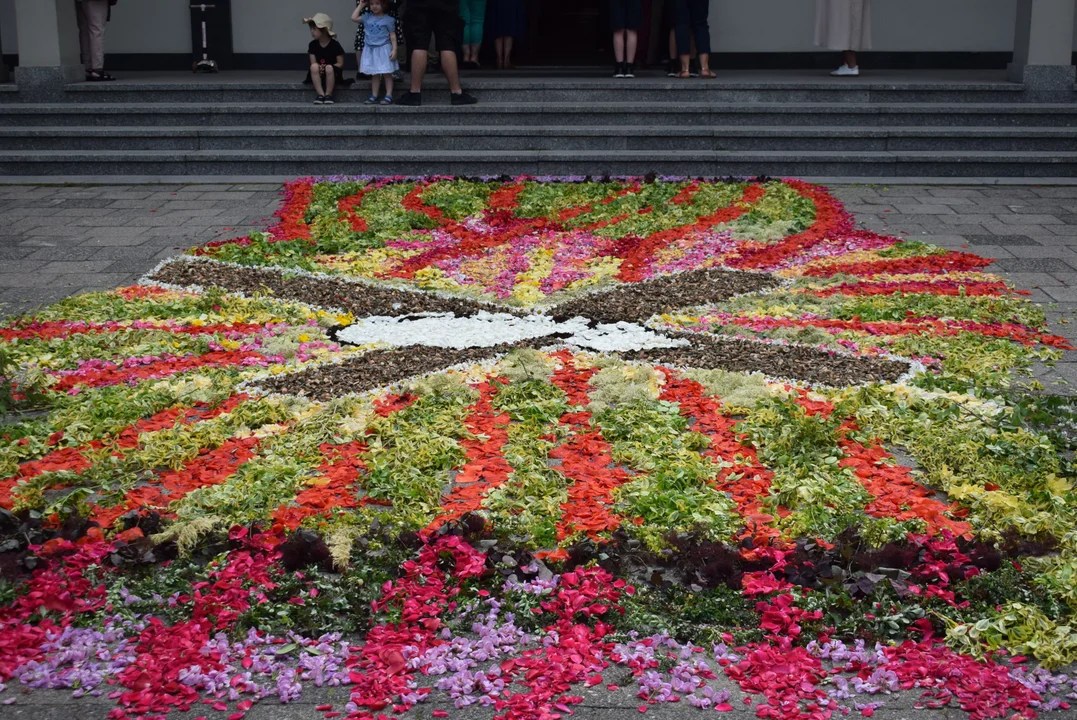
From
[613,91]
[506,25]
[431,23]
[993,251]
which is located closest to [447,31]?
[431,23]

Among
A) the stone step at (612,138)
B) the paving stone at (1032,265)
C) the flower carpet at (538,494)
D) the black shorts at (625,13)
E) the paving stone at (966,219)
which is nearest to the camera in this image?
the flower carpet at (538,494)

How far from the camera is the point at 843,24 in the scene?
44.4 ft

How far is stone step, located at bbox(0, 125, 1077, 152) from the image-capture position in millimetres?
12062

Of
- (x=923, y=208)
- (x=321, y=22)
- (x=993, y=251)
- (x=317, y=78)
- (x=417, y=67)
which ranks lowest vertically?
(x=993, y=251)

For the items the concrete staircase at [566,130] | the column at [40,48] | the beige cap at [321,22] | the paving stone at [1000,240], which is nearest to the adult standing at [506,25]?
the concrete staircase at [566,130]

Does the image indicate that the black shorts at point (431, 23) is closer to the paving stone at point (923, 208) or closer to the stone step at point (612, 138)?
the stone step at point (612, 138)

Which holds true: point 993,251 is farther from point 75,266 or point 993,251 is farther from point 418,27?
point 75,266

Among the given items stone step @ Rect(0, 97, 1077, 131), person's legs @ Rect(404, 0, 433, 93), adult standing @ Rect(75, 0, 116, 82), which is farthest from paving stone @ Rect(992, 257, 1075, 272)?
adult standing @ Rect(75, 0, 116, 82)

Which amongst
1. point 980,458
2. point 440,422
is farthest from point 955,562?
point 440,422

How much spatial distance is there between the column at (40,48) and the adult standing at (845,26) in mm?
7975

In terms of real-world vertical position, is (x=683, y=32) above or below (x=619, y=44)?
above

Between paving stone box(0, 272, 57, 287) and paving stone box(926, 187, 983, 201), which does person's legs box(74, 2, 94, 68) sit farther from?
paving stone box(926, 187, 983, 201)

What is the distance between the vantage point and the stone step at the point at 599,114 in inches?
486

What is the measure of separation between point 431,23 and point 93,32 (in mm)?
4043
